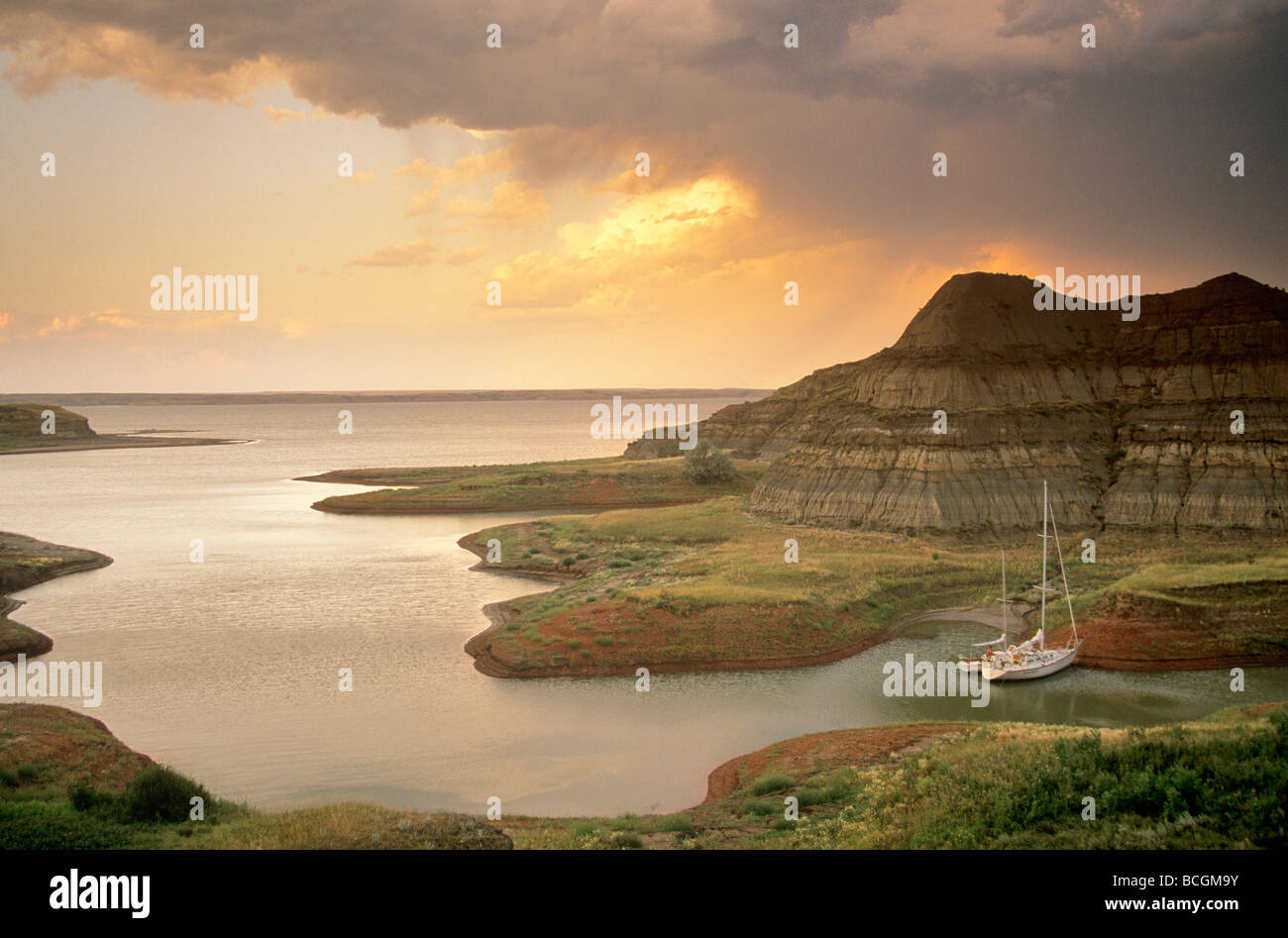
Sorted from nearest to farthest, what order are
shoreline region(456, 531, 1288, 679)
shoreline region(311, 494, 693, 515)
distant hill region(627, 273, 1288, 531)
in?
1. shoreline region(456, 531, 1288, 679)
2. distant hill region(627, 273, 1288, 531)
3. shoreline region(311, 494, 693, 515)

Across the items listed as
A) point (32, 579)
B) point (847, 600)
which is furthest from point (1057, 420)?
point (32, 579)

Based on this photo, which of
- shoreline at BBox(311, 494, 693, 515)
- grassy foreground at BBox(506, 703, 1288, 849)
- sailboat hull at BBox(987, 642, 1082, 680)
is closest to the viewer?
grassy foreground at BBox(506, 703, 1288, 849)

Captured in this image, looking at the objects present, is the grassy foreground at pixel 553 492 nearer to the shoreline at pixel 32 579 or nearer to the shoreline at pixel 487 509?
the shoreline at pixel 487 509

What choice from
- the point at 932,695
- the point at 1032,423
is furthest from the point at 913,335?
the point at 932,695

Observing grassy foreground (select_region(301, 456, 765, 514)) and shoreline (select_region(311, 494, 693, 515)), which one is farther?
grassy foreground (select_region(301, 456, 765, 514))
